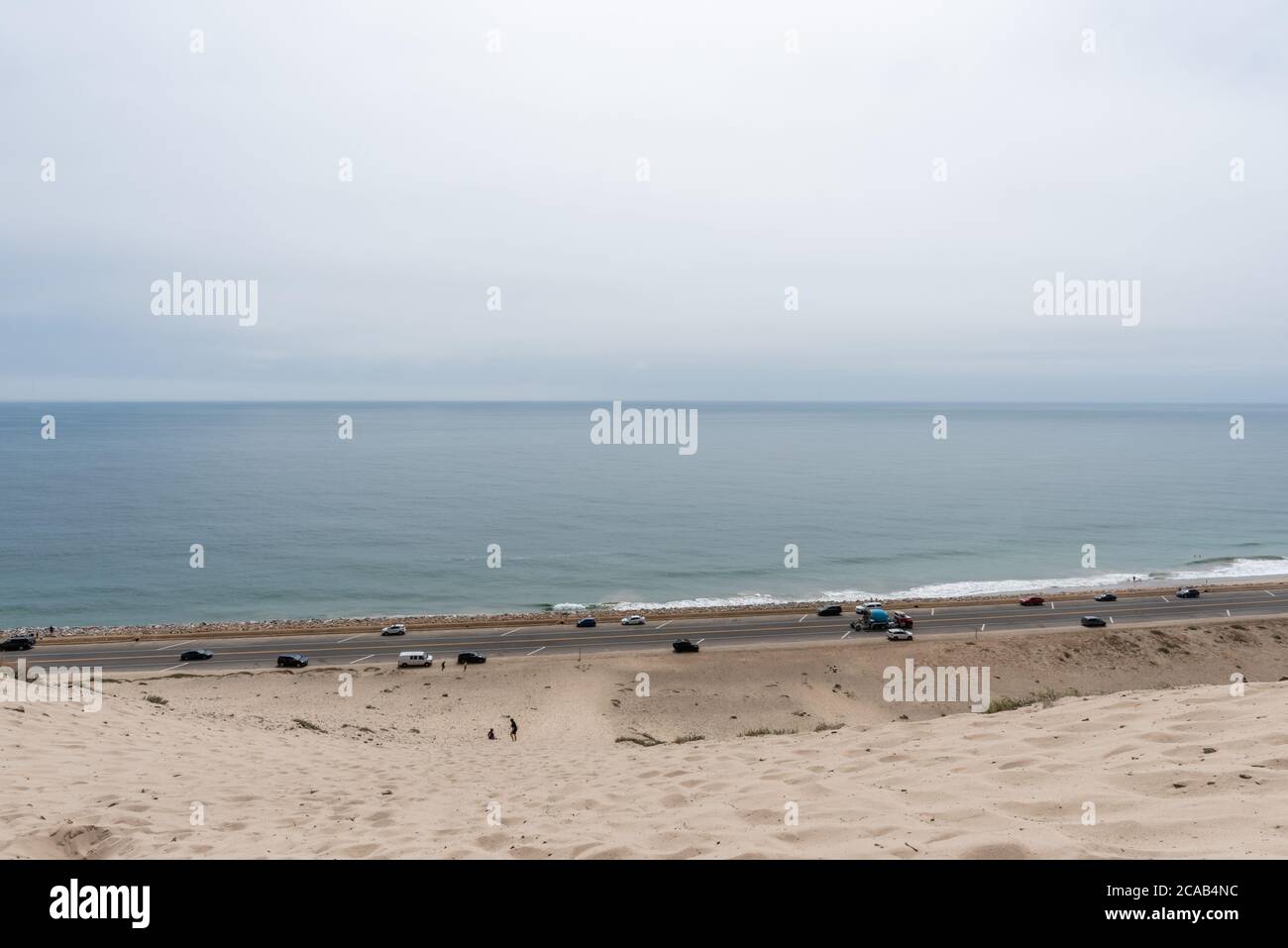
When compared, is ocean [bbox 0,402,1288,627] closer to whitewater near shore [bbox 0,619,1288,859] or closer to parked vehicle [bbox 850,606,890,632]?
parked vehicle [bbox 850,606,890,632]

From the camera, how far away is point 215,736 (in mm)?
14344

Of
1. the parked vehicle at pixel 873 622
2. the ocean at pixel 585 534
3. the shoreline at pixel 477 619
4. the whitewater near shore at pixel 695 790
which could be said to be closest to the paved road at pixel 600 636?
the parked vehicle at pixel 873 622

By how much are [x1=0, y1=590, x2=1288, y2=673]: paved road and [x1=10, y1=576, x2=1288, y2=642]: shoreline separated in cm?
166

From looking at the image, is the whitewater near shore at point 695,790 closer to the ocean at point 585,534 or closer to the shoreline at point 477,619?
the shoreline at point 477,619

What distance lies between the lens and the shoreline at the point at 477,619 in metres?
51.0

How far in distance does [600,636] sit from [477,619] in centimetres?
1174

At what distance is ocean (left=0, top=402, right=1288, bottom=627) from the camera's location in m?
63.6

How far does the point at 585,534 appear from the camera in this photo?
86.6m

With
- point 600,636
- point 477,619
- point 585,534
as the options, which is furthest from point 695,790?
point 585,534

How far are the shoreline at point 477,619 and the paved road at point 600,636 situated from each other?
1658 mm

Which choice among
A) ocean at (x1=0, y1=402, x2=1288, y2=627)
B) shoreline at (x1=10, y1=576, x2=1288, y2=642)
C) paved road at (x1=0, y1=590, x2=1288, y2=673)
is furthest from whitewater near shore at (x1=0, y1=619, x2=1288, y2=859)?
ocean at (x1=0, y1=402, x2=1288, y2=627)

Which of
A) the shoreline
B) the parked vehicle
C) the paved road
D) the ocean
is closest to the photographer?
the paved road

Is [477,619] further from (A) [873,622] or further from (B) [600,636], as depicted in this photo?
(A) [873,622]

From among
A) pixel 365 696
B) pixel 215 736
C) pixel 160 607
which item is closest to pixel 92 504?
pixel 160 607
